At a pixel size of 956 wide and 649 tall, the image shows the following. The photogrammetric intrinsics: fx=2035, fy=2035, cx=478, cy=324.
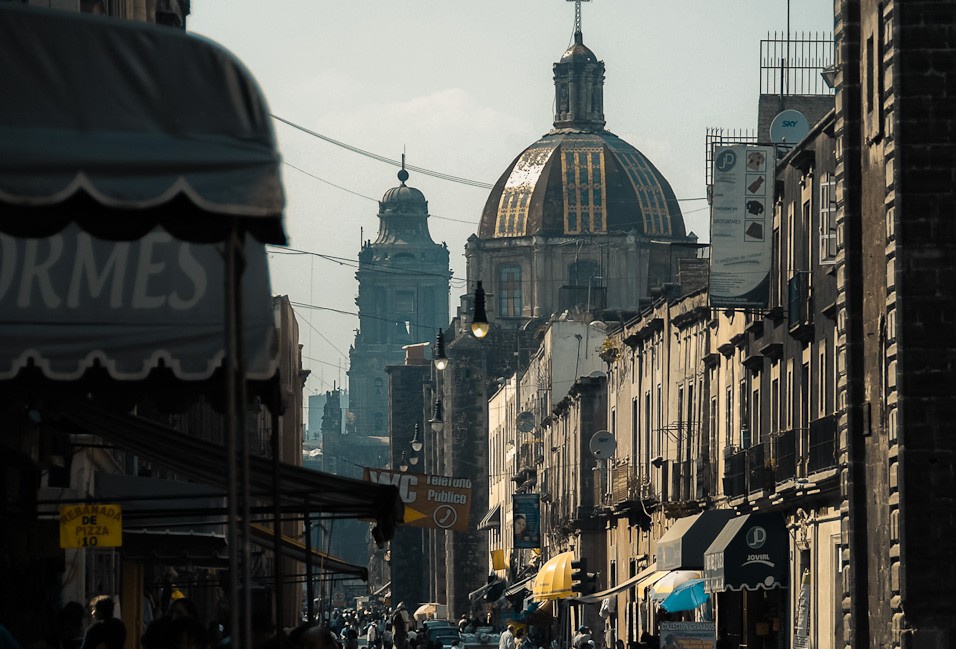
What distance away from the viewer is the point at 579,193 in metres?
120

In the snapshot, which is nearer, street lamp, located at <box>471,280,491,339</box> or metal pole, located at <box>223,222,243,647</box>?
metal pole, located at <box>223,222,243,647</box>

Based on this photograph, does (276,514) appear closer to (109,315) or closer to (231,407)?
(231,407)

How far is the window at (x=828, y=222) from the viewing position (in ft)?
96.1

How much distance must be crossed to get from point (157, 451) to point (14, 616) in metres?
2.24

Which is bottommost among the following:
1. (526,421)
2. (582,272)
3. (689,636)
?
(689,636)

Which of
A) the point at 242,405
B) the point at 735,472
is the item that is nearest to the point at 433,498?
the point at 735,472

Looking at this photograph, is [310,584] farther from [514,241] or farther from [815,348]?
[514,241]

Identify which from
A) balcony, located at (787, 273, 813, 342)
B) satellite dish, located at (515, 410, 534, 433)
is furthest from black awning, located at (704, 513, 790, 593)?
satellite dish, located at (515, 410, 534, 433)

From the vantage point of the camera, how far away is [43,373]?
10633 mm

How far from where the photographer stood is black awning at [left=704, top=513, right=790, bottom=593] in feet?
106

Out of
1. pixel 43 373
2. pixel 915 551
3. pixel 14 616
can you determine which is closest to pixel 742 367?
pixel 915 551

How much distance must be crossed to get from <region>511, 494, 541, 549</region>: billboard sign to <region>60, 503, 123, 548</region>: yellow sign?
60.0 meters

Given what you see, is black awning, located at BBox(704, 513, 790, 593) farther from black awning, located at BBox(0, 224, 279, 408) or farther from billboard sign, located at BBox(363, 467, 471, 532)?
black awning, located at BBox(0, 224, 279, 408)

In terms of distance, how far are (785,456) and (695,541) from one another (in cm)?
383
